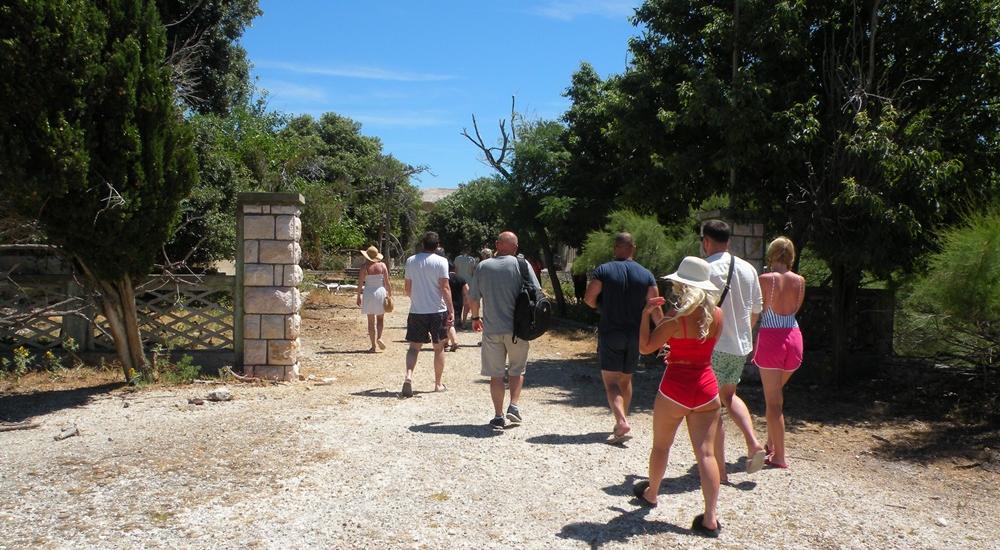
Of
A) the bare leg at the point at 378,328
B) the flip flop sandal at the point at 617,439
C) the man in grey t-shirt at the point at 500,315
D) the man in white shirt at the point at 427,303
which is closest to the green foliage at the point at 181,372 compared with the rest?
the man in white shirt at the point at 427,303

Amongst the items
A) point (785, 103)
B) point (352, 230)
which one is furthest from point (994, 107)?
point (352, 230)

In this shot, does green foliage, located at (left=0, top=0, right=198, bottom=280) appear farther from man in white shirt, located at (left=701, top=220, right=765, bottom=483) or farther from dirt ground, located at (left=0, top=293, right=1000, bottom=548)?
man in white shirt, located at (left=701, top=220, right=765, bottom=483)

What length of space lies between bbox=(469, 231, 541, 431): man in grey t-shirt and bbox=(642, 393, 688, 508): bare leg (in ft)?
6.83

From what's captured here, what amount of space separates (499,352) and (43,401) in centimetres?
460

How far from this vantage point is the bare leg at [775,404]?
215 inches

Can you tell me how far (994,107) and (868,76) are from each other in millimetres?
1397

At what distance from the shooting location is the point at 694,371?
14.0 feet

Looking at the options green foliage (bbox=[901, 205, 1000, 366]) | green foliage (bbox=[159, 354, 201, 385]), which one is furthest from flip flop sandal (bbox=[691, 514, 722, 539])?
green foliage (bbox=[159, 354, 201, 385])

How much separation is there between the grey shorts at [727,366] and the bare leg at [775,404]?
1.13ft

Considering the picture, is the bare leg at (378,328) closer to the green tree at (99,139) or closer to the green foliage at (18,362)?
the green tree at (99,139)

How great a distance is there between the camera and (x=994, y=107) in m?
8.48

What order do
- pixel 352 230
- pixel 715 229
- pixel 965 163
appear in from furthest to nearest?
1. pixel 352 230
2. pixel 965 163
3. pixel 715 229

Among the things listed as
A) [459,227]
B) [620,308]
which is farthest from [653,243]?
[459,227]

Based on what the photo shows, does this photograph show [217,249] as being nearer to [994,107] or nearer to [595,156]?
[595,156]
